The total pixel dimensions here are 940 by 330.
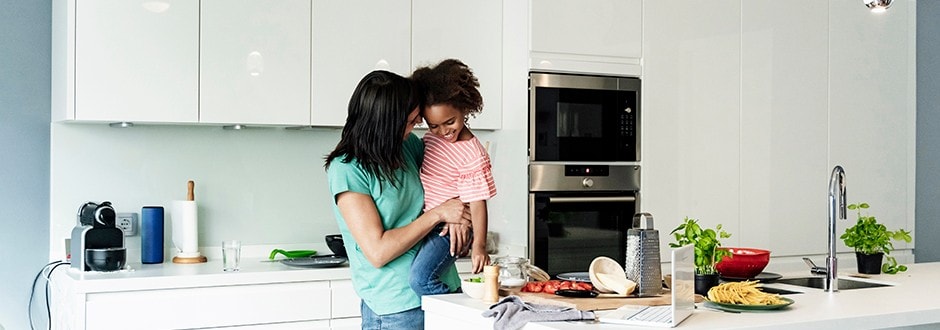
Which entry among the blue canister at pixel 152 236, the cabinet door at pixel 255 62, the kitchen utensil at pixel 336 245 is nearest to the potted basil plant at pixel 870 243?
the kitchen utensil at pixel 336 245

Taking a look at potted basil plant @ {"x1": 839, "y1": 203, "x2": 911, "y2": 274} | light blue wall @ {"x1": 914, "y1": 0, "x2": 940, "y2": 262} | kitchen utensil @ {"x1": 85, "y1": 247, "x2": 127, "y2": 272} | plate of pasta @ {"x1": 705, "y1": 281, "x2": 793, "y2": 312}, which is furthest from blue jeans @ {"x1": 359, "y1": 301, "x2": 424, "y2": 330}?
light blue wall @ {"x1": 914, "y1": 0, "x2": 940, "y2": 262}

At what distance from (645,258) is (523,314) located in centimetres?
49

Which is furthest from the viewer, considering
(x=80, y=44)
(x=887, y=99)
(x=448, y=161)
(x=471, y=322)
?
(x=887, y=99)

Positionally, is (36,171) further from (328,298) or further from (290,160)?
(328,298)

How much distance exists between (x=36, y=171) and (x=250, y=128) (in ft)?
2.75

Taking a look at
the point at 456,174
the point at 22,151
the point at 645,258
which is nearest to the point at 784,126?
the point at 645,258

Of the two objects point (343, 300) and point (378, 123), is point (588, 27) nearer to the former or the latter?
point (343, 300)

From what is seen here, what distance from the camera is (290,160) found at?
4207 mm

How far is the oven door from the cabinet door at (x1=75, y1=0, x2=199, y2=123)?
1.45 m

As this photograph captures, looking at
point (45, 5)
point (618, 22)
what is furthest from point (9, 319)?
point (618, 22)

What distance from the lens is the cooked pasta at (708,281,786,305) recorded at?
2547 millimetres

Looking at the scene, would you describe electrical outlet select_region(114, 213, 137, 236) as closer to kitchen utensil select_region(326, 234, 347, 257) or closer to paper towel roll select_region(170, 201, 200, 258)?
paper towel roll select_region(170, 201, 200, 258)

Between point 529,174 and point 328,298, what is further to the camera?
point 529,174

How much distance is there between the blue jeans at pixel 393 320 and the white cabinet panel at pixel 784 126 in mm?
2386
